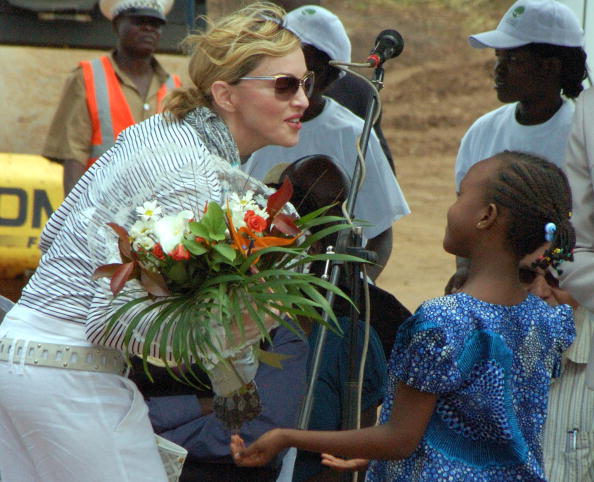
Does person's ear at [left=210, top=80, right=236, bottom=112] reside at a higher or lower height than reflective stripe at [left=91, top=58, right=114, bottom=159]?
higher

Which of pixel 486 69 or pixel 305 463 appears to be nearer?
pixel 305 463

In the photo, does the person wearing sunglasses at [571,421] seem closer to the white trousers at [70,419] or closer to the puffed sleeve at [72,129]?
the white trousers at [70,419]

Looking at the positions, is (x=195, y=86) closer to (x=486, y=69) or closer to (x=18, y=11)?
(x=18, y=11)

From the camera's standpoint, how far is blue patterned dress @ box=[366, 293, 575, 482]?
2.88 meters

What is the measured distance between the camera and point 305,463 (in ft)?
12.6

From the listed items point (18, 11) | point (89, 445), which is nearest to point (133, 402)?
point (89, 445)

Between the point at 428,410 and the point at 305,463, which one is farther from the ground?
the point at 428,410

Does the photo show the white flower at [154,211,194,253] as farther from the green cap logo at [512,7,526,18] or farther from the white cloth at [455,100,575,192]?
the green cap logo at [512,7,526,18]

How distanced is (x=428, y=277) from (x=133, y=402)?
384 inches

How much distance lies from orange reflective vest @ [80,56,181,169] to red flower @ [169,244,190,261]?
13.4 ft

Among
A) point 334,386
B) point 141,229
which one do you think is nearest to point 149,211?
point 141,229

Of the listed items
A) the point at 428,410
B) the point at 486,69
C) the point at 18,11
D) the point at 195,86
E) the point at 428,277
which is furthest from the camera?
the point at 486,69

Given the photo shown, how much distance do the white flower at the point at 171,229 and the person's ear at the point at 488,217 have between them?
0.81 metres

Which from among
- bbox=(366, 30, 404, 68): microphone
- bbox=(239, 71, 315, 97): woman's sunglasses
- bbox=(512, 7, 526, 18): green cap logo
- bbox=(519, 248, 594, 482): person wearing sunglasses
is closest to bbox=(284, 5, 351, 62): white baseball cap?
bbox=(512, 7, 526, 18): green cap logo
